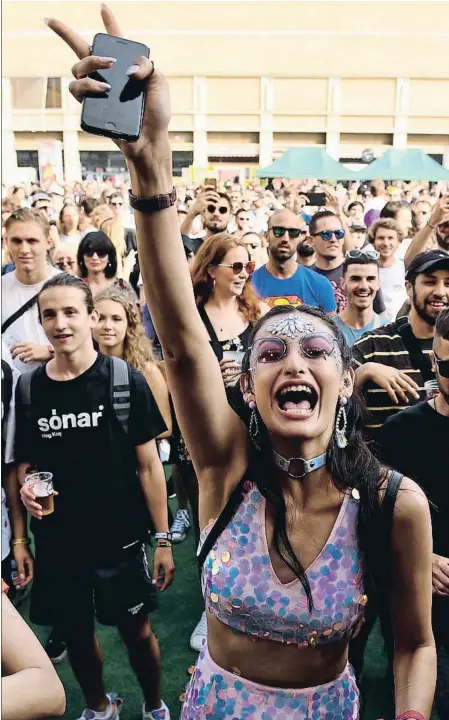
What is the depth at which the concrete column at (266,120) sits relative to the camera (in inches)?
1581

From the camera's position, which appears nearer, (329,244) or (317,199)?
(329,244)

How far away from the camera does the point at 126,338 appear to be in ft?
10.5

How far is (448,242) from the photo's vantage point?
3.66 meters

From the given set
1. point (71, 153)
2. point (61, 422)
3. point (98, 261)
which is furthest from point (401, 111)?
point (61, 422)

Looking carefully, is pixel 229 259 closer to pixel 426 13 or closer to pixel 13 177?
pixel 13 177

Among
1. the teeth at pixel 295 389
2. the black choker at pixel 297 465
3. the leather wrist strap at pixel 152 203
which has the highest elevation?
the leather wrist strap at pixel 152 203

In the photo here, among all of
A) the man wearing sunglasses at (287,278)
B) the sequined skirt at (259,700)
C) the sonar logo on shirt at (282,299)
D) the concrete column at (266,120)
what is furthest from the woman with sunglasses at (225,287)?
the concrete column at (266,120)

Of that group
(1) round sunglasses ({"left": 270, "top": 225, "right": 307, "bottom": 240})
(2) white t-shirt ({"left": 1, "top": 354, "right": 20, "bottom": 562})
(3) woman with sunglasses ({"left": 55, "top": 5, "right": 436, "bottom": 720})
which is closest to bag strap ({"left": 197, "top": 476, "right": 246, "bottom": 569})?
(3) woman with sunglasses ({"left": 55, "top": 5, "right": 436, "bottom": 720})

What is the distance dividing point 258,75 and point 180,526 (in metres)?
40.9

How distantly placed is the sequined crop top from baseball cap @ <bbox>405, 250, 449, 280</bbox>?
157cm

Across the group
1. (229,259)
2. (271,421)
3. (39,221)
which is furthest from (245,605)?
(39,221)

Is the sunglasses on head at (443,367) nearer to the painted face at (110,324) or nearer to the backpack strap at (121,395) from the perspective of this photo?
the backpack strap at (121,395)

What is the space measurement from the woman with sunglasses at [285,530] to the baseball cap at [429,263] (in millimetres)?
1355

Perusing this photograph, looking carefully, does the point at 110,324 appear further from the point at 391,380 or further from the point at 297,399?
the point at 297,399
